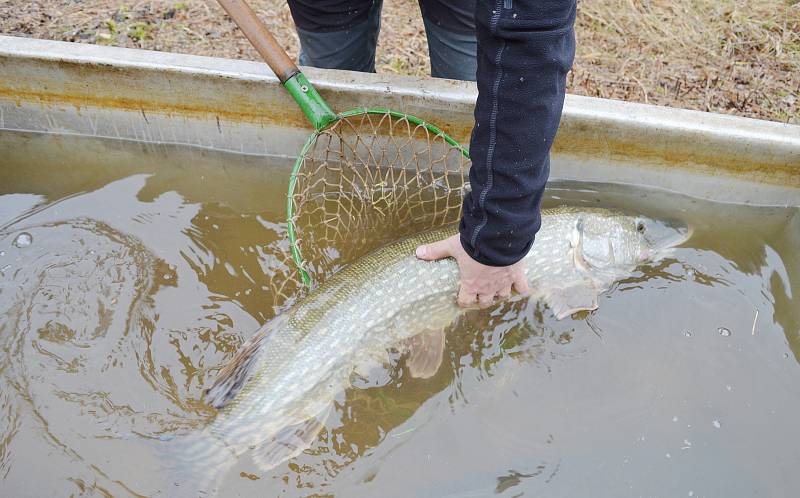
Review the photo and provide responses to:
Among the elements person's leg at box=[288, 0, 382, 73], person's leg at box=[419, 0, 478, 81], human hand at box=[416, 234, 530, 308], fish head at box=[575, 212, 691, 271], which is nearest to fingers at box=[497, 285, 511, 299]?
human hand at box=[416, 234, 530, 308]

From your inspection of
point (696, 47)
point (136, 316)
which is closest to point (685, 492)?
point (136, 316)

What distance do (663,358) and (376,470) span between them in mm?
1273

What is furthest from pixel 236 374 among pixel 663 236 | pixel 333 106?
pixel 663 236

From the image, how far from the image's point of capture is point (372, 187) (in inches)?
116

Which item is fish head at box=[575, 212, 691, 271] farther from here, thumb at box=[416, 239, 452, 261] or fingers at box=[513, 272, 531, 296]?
thumb at box=[416, 239, 452, 261]

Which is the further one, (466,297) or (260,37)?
(260,37)

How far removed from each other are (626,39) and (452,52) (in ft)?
6.77

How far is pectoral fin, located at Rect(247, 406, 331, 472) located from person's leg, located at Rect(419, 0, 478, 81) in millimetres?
1696

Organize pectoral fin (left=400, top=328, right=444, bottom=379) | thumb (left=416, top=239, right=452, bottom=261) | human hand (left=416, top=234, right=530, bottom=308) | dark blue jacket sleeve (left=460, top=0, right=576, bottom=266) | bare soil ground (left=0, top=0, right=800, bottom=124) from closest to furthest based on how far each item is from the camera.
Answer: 1. dark blue jacket sleeve (left=460, top=0, right=576, bottom=266)
2. human hand (left=416, top=234, right=530, bottom=308)
3. thumb (left=416, top=239, right=452, bottom=261)
4. pectoral fin (left=400, top=328, right=444, bottom=379)
5. bare soil ground (left=0, top=0, right=800, bottom=124)

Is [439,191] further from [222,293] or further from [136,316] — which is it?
[136,316]

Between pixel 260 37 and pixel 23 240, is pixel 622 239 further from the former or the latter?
pixel 23 240

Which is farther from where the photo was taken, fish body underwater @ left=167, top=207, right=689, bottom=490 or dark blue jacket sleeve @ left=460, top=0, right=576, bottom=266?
fish body underwater @ left=167, top=207, right=689, bottom=490

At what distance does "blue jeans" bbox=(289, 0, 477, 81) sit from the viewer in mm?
2631

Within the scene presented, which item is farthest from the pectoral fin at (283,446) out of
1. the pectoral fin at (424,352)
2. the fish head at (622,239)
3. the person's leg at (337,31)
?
the person's leg at (337,31)
